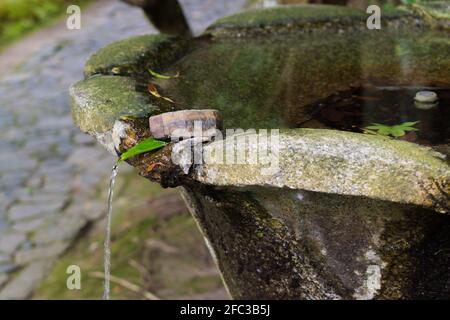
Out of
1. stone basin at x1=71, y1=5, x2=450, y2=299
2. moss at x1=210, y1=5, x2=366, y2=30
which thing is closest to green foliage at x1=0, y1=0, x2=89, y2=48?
moss at x1=210, y1=5, x2=366, y2=30

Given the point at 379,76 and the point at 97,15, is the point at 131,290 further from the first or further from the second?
the point at 97,15

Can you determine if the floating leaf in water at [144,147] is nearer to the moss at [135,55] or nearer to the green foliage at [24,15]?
the moss at [135,55]

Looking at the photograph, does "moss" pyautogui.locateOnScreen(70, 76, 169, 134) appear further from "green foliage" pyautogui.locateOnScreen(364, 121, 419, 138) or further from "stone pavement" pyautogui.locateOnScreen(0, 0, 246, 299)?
"stone pavement" pyautogui.locateOnScreen(0, 0, 246, 299)

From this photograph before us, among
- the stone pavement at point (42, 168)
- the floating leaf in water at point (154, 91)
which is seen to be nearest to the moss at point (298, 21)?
the floating leaf in water at point (154, 91)

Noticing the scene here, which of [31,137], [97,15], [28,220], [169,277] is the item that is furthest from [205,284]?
[97,15]

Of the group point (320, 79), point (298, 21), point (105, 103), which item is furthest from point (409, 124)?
point (298, 21)

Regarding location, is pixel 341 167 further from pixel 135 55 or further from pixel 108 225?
pixel 135 55
